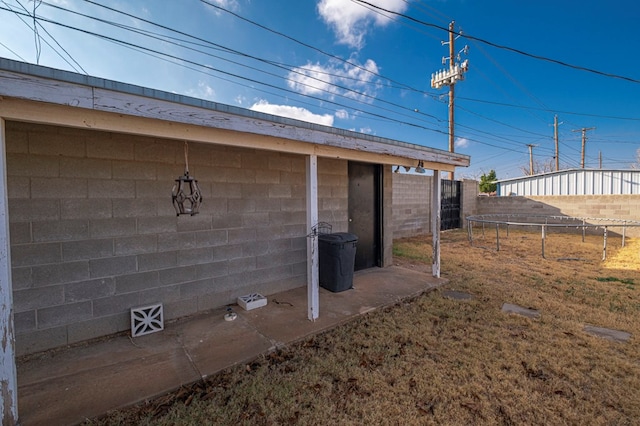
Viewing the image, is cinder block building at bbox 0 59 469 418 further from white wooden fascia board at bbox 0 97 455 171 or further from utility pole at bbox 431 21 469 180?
utility pole at bbox 431 21 469 180

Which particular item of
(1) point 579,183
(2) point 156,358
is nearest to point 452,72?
(1) point 579,183

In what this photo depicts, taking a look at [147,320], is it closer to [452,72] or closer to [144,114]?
[144,114]

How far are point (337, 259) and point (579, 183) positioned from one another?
565 inches

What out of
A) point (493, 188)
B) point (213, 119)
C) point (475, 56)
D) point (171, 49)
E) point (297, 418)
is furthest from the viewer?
point (493, 188)

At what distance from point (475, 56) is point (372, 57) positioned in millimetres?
6030

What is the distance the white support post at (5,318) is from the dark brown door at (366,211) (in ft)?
14.2

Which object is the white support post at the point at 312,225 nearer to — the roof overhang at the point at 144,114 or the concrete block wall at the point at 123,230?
the roof overhang at the point at 144,114

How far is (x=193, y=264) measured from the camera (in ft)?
11.0

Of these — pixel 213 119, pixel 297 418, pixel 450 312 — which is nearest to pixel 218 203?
pixel 213 119

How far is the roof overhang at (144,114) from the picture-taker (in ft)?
5.17

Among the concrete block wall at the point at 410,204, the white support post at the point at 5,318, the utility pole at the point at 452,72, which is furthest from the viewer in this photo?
the utility pole at the point at 452,72

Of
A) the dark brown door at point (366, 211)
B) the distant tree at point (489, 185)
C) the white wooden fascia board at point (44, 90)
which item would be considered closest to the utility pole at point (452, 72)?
the dark brown door at point (366, 211)

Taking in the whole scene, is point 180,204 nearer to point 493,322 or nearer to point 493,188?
point 493,322

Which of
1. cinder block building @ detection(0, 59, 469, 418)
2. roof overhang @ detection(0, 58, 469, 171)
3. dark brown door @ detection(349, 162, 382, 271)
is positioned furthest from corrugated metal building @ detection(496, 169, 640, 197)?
roof overhang @ detection(0, 58, 469, 171)
